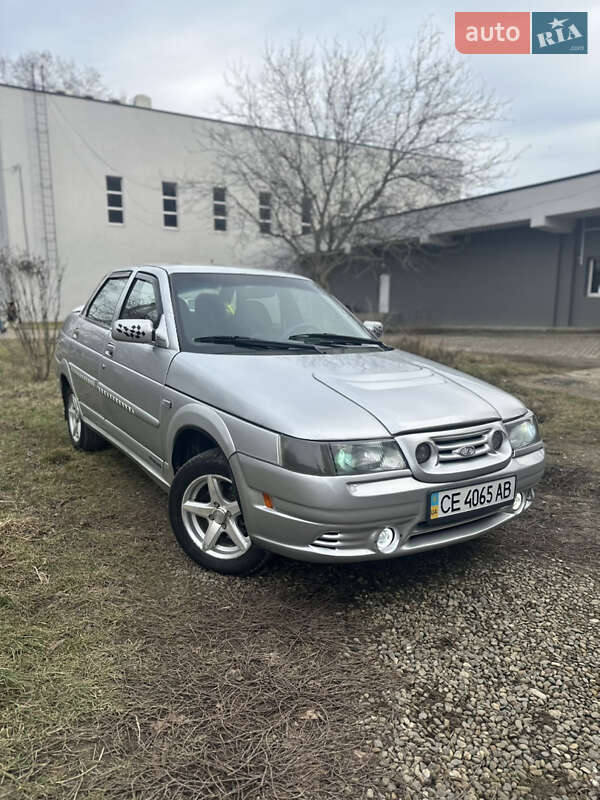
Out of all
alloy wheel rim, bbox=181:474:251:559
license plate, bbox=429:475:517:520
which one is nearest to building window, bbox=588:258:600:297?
license plate, bbox=429:475:517:520

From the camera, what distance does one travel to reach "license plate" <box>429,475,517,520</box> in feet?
8.59

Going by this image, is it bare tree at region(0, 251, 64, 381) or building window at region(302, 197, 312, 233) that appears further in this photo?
building window at region(302, 197, 312, 233)

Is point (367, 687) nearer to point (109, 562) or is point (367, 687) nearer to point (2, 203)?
point (109, 562)

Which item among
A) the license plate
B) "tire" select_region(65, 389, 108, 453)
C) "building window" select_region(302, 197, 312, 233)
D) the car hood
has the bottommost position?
"tire" select_region(65, 389, 108, 453)

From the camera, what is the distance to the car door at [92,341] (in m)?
4.48

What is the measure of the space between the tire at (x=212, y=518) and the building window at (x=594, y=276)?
20745mm

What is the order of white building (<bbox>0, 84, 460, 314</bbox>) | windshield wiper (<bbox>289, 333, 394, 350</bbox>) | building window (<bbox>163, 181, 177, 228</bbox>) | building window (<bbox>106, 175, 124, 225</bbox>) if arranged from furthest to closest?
building window (<bbox>163, 181, 177, 228</bbox>)
building window (<bbox>106, 175, 124, 225</bbox>)
white building (<bbox>0, 84, 460, 314</bbox>)
windshield wiper (<bbox>289, 333, 394, 350</bbox>)

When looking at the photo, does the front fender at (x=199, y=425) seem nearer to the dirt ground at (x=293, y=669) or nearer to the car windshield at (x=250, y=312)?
the car windshield at (x=250, y=312)

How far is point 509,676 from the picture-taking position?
2320 mm

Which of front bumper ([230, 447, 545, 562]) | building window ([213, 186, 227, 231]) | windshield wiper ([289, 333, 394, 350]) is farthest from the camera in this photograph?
A: building window ([213, 186, 227, 231])

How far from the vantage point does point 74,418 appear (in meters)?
5.38

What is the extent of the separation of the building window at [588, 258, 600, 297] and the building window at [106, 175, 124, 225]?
2060cm

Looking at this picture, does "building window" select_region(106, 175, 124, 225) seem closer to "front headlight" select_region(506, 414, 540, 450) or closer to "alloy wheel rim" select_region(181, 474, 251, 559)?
"alloy wheel rim" select_region(181, 474, 251, 559)

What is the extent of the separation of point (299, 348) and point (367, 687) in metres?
1.90
